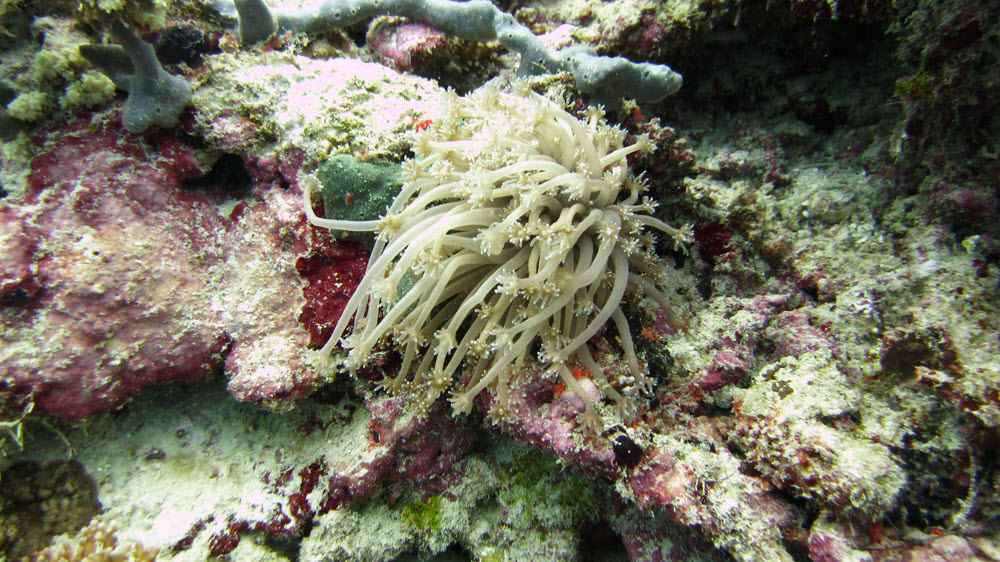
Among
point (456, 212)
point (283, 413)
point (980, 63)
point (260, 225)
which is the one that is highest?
point (980, 63)

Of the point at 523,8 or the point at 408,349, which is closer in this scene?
the point at 408,349

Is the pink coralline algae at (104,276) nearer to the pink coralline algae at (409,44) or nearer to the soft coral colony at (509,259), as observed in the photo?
the soft coral colony at (509,259)

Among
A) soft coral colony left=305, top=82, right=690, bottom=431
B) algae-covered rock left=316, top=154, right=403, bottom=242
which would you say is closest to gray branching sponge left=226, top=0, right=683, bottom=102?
soft coral colony left=305, top=82, right=690, bottom=431

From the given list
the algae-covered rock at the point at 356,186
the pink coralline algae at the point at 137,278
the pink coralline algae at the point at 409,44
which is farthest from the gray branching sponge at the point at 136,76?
the pink coralline algae at the point at 409,44

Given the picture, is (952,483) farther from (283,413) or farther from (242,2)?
(242,2)

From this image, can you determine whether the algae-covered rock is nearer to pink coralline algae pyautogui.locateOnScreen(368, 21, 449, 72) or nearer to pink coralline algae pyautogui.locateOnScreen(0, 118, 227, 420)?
pink coralline algae pyautogui.locateOnScreen(0, 118, 227, 420)

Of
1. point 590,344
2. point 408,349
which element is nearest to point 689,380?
point 590,344

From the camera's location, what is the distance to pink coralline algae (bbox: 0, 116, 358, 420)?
249cm

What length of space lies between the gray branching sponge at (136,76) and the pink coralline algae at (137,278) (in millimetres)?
157

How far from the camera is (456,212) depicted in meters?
2.49

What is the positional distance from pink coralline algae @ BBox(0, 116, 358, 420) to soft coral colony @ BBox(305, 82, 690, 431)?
0.54 meters

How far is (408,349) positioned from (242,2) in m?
3.01

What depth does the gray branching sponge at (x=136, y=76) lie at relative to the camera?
2.87 meters

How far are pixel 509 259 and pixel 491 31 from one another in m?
2.27
